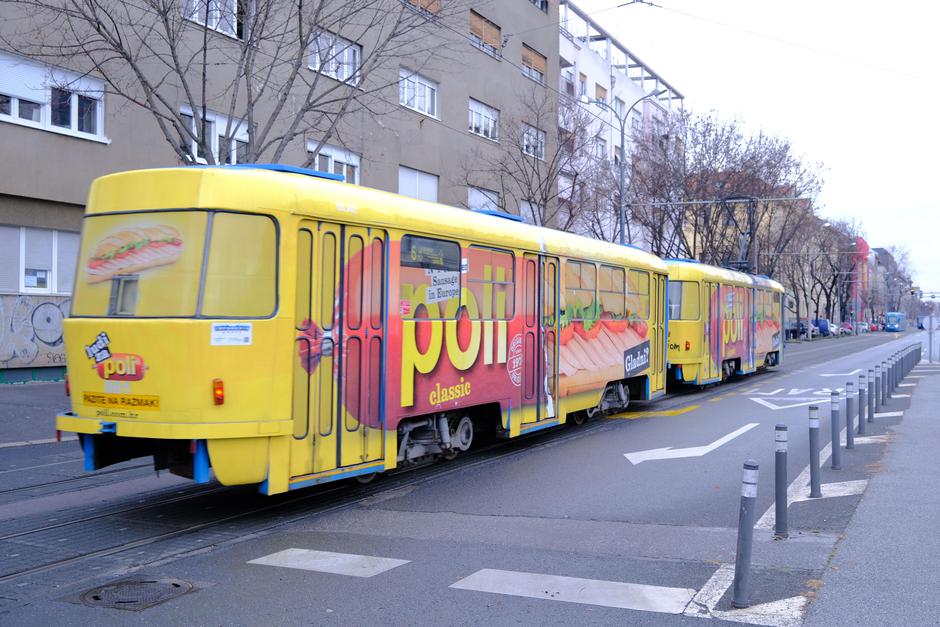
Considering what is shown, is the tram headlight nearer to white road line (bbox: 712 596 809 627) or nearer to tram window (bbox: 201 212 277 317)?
tram window (bbox: 201 212 277 317)

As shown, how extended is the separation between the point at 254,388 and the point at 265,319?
591mm

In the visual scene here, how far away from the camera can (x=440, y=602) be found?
18.7 feet

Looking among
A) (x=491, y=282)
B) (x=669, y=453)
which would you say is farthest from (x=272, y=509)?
(x=669, y=453)

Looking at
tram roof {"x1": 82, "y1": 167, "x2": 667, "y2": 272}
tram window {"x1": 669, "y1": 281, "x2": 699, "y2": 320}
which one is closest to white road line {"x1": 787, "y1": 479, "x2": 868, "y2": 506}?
tram roof {"x1": 82, "y1": 167, "x2": 667, "y2": 272}

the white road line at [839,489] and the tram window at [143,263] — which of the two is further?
the white road line at [839,489]

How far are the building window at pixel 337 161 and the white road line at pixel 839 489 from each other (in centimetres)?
1738

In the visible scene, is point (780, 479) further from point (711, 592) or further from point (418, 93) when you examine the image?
point (418, 93)

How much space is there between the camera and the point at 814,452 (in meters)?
8.49

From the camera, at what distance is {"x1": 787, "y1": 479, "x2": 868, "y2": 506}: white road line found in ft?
28.6

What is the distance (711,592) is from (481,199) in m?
27.0

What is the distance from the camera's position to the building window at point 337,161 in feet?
80.6

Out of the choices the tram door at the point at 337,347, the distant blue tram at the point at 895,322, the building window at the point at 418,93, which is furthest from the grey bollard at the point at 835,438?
the distant blue tram at the point at 895,322

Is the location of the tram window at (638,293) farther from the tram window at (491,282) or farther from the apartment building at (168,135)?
the apartment building at (168,135)

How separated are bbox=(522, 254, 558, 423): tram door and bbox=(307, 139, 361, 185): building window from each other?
12804 millimetres
